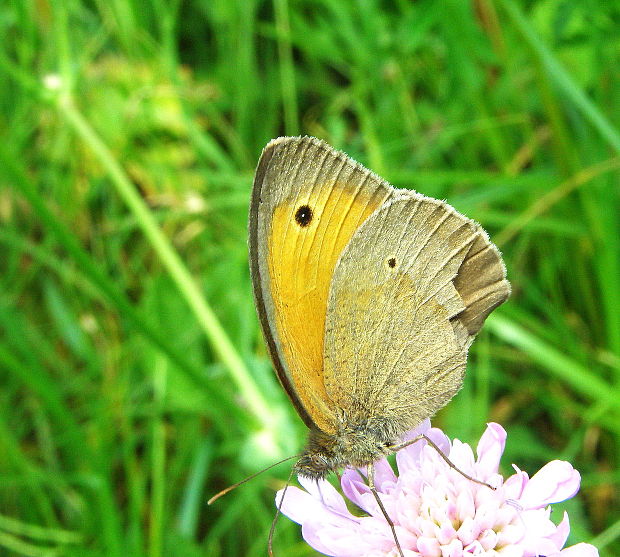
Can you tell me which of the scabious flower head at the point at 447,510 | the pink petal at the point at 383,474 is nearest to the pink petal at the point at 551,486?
the scabious flower head at the point at 447,510

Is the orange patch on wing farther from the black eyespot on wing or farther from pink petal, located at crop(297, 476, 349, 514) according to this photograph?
pink petal, located at crop(297, 476, 349, 514)

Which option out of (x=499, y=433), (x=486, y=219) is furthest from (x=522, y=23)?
(x=499, y=433)

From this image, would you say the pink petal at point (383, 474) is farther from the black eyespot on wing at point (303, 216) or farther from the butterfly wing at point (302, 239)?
the black eyespot on wing at point (303, 216)

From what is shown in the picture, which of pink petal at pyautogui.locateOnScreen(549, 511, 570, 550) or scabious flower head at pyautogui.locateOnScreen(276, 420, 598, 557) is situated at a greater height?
scabious flower head at pyautogui.locateOnScreen(276, 420, 598, 557)

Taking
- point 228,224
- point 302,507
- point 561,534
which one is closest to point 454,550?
point 561,534

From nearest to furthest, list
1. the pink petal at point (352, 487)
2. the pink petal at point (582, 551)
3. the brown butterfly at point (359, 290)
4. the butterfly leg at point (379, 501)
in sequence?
the pink petal at point (582, 551)
the butterfly leg at point (379, 501)
the pink petal at point (352, 487)
the brown butterfly at point (359, 290)

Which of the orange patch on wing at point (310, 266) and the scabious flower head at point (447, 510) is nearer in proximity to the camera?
→ the scabious flower head at point (447, 510)

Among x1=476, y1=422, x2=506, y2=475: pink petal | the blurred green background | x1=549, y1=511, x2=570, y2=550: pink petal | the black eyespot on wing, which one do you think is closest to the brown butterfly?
the black eyespot on wing
